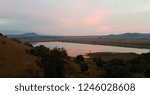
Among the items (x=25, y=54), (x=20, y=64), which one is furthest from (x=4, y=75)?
(x=25, y=54)

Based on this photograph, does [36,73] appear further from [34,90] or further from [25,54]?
[34,90]

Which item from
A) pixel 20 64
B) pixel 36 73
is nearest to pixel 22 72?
pixel 36 73

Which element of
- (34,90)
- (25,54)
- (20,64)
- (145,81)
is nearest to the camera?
(34,90)

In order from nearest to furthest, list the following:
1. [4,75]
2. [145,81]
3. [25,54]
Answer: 1. [145,81]
2. [4,75]
3. [25,54]

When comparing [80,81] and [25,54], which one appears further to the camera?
[25,54]

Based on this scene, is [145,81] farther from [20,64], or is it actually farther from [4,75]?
[20,64]

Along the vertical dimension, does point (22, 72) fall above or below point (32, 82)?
below
